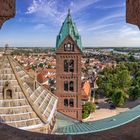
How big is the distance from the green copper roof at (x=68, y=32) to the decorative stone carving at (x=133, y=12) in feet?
65.0

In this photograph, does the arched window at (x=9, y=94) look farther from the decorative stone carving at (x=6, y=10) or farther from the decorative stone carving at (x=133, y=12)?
the decorative stone carving at (x=133, y=12)

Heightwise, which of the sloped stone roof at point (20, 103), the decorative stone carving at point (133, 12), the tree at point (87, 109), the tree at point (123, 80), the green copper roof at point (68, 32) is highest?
the green copper roof at point (68, 32)

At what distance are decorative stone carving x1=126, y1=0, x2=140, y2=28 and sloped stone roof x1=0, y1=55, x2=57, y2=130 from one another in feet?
25.9

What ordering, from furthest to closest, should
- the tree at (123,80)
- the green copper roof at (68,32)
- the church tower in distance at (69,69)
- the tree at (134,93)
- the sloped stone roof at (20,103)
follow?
the tree at (123,80)
the tree at (134,93)
the church tower in distance at (69,69)
the green copper roof at (68,32)
the sloped stone roof at (20,103)

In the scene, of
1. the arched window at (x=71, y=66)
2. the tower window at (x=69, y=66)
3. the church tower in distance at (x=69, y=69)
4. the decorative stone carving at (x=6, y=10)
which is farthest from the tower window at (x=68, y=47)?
the decorative stone carving at (x=6, y=10)

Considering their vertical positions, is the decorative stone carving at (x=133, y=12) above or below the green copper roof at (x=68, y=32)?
below

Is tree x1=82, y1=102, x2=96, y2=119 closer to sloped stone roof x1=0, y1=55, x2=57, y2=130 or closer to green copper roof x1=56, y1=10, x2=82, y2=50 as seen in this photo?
green copper roof x1=56, y1=10, x2=82, y2=50

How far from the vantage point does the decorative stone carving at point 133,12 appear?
2.92m

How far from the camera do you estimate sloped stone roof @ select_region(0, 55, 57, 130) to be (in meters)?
10.8

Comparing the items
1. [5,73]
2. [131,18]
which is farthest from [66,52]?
[131,18]

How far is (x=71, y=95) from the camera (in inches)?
958

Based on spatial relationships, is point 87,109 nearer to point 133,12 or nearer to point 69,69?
point 69,69

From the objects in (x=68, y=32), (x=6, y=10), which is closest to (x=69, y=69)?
(x=68, y=32)

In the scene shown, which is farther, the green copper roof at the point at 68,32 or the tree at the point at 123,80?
the tree at the point at 123,80
